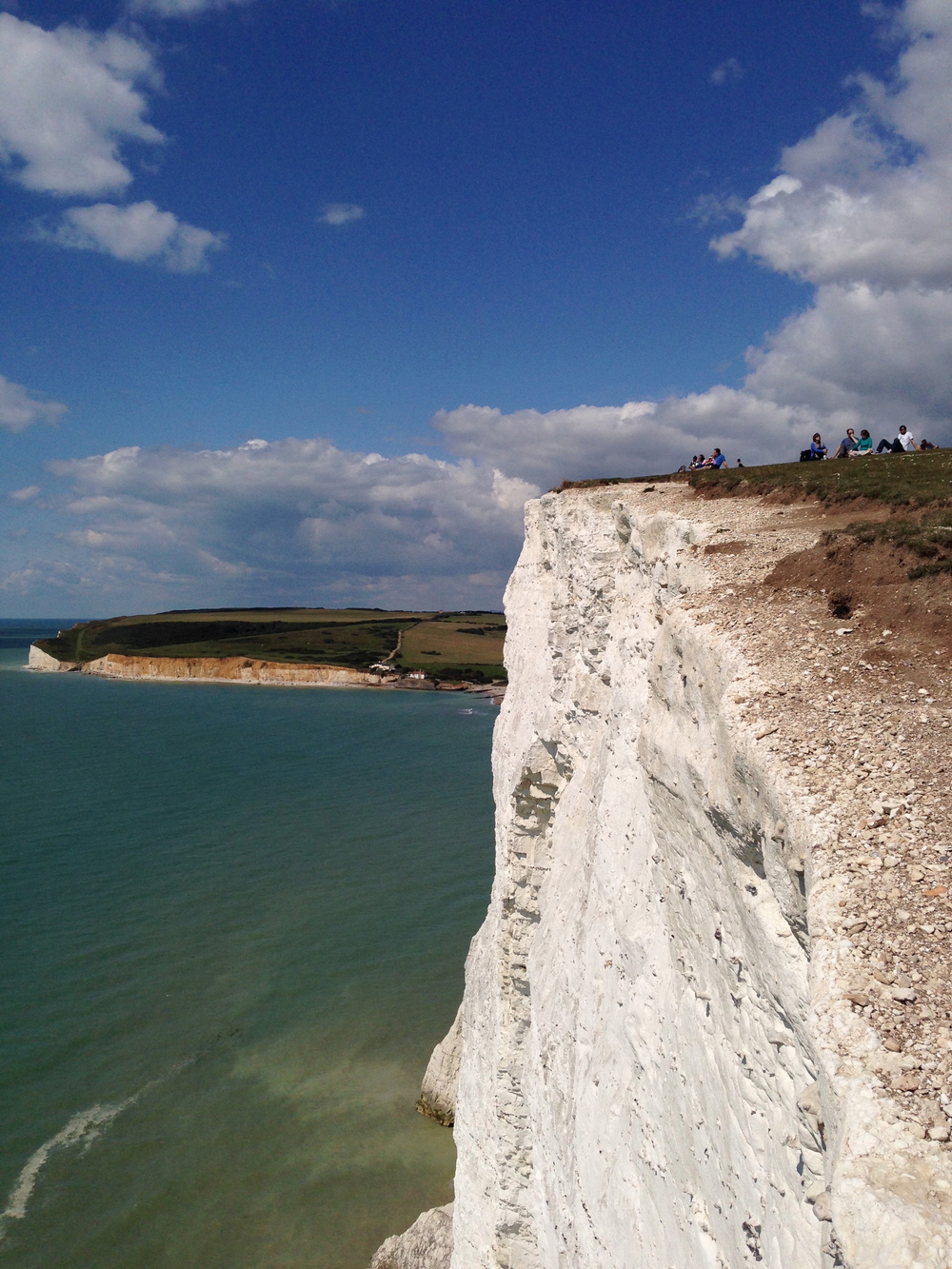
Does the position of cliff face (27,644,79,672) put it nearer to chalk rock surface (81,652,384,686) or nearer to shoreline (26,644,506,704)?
shoreline (26,644,506,704)

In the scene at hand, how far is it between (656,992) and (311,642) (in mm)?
135045

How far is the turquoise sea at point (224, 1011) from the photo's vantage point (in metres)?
16.1

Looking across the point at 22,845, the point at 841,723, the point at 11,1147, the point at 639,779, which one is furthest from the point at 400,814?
the point at 841,723

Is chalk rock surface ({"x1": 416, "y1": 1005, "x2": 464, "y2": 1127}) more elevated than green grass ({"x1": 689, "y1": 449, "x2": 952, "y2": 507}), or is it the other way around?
green grass ({"x1": 689, "y1": 449, "x2": 952, "y2": 507})

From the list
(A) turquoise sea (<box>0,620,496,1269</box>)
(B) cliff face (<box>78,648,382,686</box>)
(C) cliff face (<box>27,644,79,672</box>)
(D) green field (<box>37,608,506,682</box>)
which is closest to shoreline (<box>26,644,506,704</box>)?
(B) cliff face (<box>78,648,382,686</box>)

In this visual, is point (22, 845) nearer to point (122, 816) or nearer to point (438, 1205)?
point (122, 816)

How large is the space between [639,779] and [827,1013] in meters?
5.13

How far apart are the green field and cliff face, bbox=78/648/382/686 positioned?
2.92 m

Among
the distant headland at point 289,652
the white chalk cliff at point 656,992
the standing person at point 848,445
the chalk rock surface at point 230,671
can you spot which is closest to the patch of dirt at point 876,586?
the white chalk cliff at point 656,992

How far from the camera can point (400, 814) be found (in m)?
41.8

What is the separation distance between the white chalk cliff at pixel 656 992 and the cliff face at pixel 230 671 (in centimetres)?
9930

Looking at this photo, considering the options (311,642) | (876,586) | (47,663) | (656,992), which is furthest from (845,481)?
(47,663)

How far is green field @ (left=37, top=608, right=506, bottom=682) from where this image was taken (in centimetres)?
12238

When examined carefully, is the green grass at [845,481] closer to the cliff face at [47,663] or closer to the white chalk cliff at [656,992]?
the white chalk cliff at [656,992]
